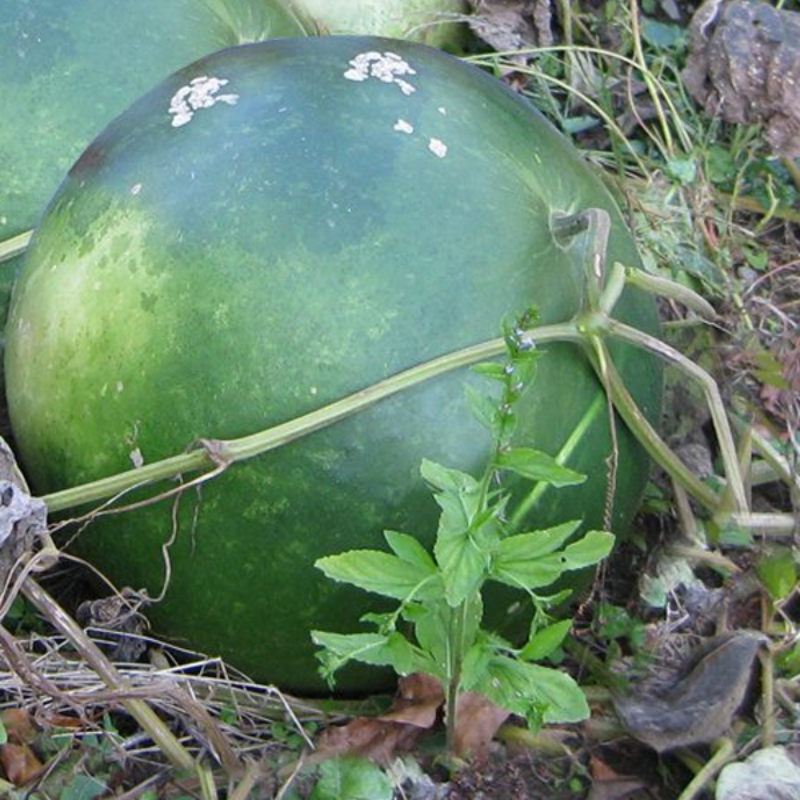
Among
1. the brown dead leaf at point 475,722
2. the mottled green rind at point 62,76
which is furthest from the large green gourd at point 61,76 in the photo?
the brown dead leaf at point 475,722

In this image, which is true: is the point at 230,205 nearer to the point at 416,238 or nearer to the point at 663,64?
the point at 416,238

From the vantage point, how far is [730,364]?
2.49m

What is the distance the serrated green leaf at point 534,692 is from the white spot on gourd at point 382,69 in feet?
2.37

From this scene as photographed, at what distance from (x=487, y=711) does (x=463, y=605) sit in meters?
0.34

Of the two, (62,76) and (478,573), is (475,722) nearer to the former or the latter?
(478,573)

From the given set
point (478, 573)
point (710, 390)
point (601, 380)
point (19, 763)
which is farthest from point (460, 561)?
point (19, 763)

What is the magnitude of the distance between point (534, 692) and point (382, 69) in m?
0.80

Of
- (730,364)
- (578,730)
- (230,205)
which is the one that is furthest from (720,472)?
(230,205)

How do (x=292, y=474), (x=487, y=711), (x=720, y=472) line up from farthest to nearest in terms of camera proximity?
(x=720, y=472) → (x=487, y=711) → (x=292, y=474)

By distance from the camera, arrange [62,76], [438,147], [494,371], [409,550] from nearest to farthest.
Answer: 1. [494,371]
2. [409,550]
3. [438,147]
4. [62,76]

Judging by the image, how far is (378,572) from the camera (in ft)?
5.51

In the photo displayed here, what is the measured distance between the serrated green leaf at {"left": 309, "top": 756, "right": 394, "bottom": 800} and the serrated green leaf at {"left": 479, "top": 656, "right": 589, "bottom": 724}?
0.80 ft

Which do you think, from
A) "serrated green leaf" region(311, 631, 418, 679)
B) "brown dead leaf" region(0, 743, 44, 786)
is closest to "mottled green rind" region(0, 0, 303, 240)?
"brown dead leaf" region(0, 743, 44, 786)

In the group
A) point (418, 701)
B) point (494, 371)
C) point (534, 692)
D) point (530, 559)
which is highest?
point (494, 371)
